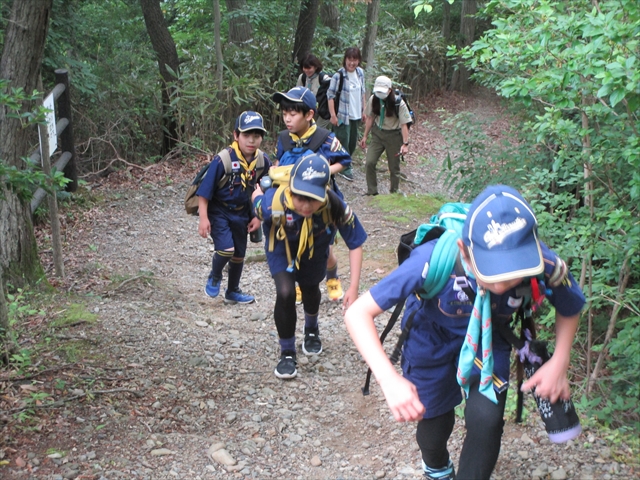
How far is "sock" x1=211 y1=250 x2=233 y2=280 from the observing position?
604 centimetres

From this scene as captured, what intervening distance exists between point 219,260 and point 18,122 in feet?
6.79

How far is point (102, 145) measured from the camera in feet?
35.1

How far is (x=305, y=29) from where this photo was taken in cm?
1313

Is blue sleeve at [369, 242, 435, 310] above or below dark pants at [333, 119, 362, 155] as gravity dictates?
above

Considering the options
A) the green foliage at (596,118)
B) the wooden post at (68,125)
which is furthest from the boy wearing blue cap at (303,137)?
the wooden post at (68,125)

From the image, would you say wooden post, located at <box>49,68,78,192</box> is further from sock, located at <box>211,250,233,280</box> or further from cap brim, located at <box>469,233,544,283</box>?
cap brim, located at <box>469,233,544,283</box>

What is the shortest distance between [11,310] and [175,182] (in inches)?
224

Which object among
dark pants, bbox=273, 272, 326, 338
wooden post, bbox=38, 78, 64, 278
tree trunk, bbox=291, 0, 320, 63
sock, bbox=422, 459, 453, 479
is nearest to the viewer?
sock, bbox=422, 459, 453, 479

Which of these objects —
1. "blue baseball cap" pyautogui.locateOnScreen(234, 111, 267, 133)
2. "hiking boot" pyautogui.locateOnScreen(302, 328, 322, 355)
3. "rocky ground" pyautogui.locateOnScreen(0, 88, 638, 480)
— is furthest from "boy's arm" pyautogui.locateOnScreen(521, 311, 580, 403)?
"blue baseball cap" pyautogui.locateOnScreen(234, 111, 267, 133)

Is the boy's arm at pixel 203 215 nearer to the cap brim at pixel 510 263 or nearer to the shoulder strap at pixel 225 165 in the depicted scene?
the shoulder strap at pixel 225 165

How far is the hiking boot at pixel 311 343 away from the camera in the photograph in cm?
Result: 526

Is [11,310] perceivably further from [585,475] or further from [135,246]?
[585,475]

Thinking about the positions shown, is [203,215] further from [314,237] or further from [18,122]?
[18,122]

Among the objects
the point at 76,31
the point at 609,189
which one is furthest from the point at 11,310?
the point at 76,31
